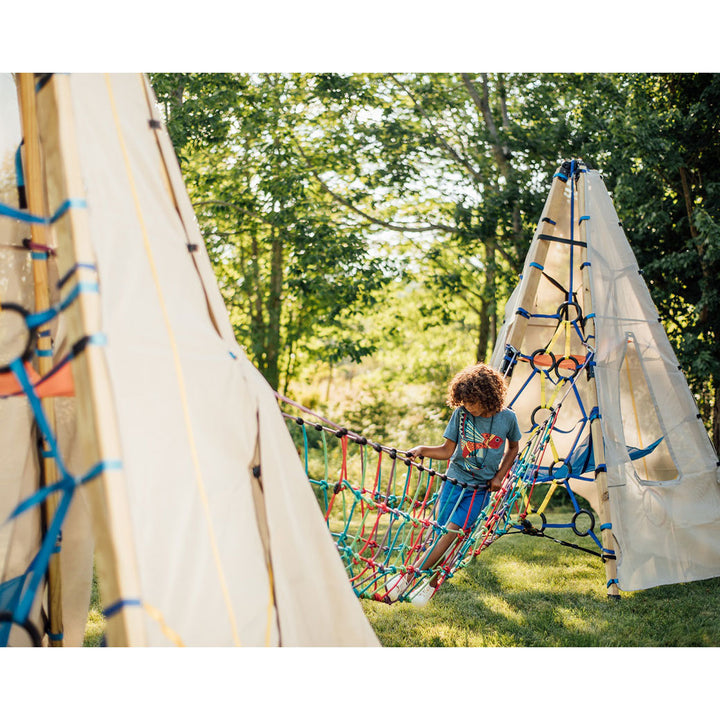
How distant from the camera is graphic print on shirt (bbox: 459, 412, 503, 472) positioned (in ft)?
10.5

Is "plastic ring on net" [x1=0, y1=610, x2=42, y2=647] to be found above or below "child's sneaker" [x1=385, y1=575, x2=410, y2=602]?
above

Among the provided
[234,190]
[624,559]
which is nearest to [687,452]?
[624,559]

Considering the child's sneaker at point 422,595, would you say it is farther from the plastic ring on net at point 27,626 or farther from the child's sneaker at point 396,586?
the plastic ring on net at point 27,626

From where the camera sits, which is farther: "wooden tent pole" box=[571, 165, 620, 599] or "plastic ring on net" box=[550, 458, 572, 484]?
"plastic ring on net" box=[550, 458, 572, 484]

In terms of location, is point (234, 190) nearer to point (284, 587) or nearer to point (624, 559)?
point (624, 559)

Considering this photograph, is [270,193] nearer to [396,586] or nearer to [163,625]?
[396,586]

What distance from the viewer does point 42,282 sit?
77.4 inches

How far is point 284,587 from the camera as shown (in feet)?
5.34

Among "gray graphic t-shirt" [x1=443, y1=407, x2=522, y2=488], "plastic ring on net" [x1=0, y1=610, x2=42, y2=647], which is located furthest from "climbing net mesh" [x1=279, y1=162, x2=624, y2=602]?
"plastic ring on net" [x1=0, y1=610, x2=42, y2=647]

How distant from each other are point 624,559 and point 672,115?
344 cm

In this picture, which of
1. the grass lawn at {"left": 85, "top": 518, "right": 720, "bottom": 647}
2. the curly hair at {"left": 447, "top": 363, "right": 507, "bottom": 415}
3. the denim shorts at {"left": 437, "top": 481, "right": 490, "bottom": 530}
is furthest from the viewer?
the curly hair at {"left": 447, "top": 363, "right": 507, "bottom": 415}

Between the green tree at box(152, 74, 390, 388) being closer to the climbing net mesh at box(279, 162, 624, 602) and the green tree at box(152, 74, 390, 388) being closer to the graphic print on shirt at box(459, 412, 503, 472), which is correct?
the climbing net mesh at box(279, 162, 624, 602)

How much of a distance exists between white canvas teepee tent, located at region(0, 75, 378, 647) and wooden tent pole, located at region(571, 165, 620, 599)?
1.88 m

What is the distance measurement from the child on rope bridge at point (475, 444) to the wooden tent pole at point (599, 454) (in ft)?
1.36
